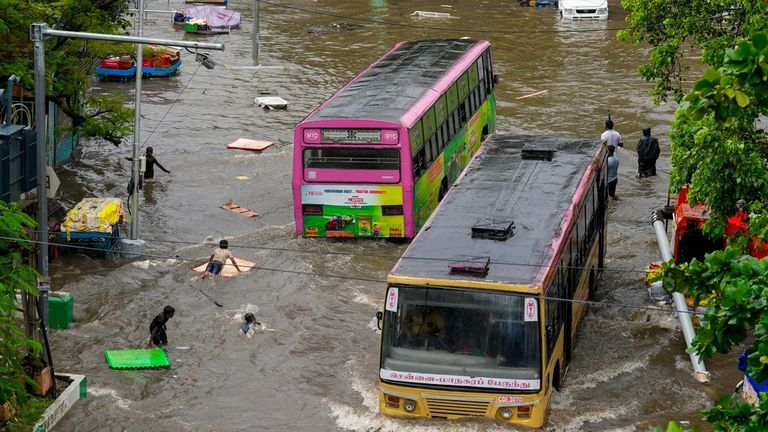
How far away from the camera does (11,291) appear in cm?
1470

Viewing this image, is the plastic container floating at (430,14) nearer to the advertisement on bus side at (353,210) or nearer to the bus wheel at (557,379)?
the advertisement on bus side at (353,210)

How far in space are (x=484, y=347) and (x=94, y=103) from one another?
14.1 m

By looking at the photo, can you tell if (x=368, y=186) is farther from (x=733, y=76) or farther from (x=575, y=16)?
(x=575, y=16)

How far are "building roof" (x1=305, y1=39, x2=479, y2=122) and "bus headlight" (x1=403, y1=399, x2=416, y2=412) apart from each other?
859 cm

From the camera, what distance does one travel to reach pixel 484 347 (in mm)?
14102

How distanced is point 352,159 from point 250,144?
9.16 meters

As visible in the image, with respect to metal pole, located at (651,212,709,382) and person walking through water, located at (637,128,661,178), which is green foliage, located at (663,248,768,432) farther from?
person walking through water, located at (637,128,661,178)

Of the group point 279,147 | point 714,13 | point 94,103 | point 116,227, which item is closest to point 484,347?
point 714,13

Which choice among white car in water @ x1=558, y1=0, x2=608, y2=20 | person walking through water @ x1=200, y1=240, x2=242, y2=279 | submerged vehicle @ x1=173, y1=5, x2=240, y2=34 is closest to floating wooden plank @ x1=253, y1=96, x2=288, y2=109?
submerged vehicle @ x1=173, y1=5, x2=240, y2=34

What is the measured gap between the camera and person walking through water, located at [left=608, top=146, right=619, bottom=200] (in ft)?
84.8

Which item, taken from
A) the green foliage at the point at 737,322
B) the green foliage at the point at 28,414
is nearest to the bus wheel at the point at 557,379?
the green foliage at the point at 28,414

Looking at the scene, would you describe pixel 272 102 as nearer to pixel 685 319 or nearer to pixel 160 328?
pixel 160 328

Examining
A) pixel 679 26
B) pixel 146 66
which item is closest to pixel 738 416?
pixel 679 26

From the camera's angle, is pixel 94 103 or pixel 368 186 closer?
pixel 368 186
